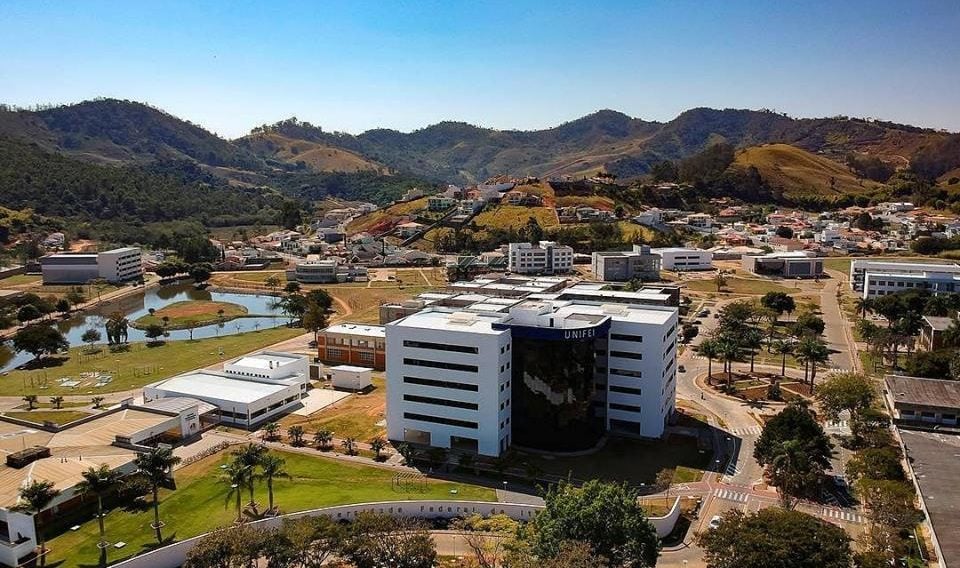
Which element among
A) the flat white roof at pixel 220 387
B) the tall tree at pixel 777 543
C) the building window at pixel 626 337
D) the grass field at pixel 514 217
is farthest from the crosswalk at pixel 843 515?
the grass field at pixel 514 217

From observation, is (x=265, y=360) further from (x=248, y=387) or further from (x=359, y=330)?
(x=359, y=330)

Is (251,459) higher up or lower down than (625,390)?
lower down

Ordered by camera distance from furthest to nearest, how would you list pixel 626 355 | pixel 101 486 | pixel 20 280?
pixel 20 280 → pixel 626 355 → pixel 101 486

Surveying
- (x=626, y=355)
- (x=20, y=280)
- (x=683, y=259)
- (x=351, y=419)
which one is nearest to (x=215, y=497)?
(x=351, y=419)

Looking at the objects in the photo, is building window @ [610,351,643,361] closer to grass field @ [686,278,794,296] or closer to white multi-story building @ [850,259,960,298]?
grass field @ [686,278,794,296]

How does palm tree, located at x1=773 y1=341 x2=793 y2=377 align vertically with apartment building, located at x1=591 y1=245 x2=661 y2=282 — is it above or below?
below

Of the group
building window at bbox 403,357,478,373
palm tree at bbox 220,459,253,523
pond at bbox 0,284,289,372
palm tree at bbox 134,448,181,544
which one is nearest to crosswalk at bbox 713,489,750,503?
building window at bbox 403,357,478,373
